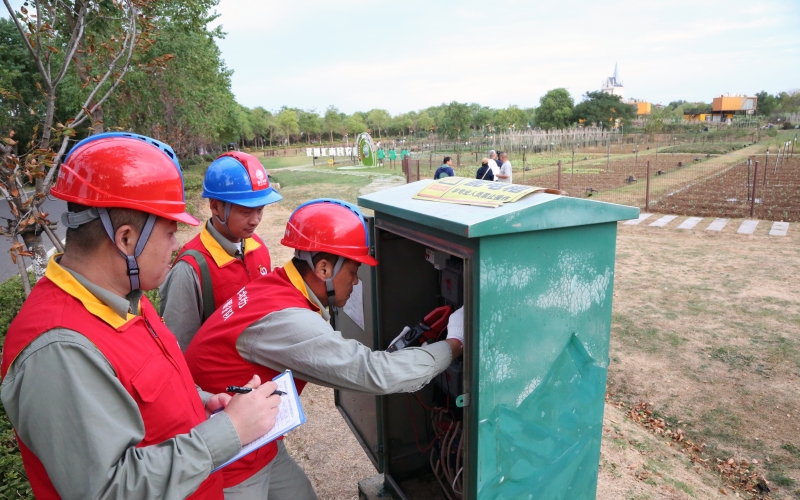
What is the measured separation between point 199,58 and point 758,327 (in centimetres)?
1512

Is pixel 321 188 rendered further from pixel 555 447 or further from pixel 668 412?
pixel 555 447

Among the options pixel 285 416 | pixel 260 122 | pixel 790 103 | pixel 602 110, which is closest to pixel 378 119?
pixel 260 122

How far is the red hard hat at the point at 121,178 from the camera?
4.42ft

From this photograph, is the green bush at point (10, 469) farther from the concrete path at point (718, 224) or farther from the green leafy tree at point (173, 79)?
the concrete path at point (718, 224)

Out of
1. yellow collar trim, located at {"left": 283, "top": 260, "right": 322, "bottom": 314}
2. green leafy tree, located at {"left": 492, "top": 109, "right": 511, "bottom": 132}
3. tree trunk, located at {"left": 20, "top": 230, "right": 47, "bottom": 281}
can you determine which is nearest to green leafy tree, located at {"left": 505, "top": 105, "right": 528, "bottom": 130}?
green leafy tree, located at {"left": 492, "top": 109, "right": 511, "bottom": 132}

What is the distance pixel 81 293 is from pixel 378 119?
81.6 meters

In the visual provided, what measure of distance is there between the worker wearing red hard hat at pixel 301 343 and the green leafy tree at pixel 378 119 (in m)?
79.9

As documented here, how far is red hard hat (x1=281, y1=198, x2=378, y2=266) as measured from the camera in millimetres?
2070

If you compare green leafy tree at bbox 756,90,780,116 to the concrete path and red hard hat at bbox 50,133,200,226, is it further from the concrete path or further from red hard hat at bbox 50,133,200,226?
red hard hat at bbox 50,133,200,226

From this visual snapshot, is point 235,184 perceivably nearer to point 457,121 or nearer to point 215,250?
point 215,250

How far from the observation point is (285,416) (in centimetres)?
160

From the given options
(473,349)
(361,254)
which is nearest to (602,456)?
(473,349)

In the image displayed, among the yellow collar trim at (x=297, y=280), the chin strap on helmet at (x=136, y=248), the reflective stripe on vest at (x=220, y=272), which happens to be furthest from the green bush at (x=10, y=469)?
the chin strap on helmet at (x=136, y=248)

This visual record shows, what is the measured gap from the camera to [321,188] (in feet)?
69.9
